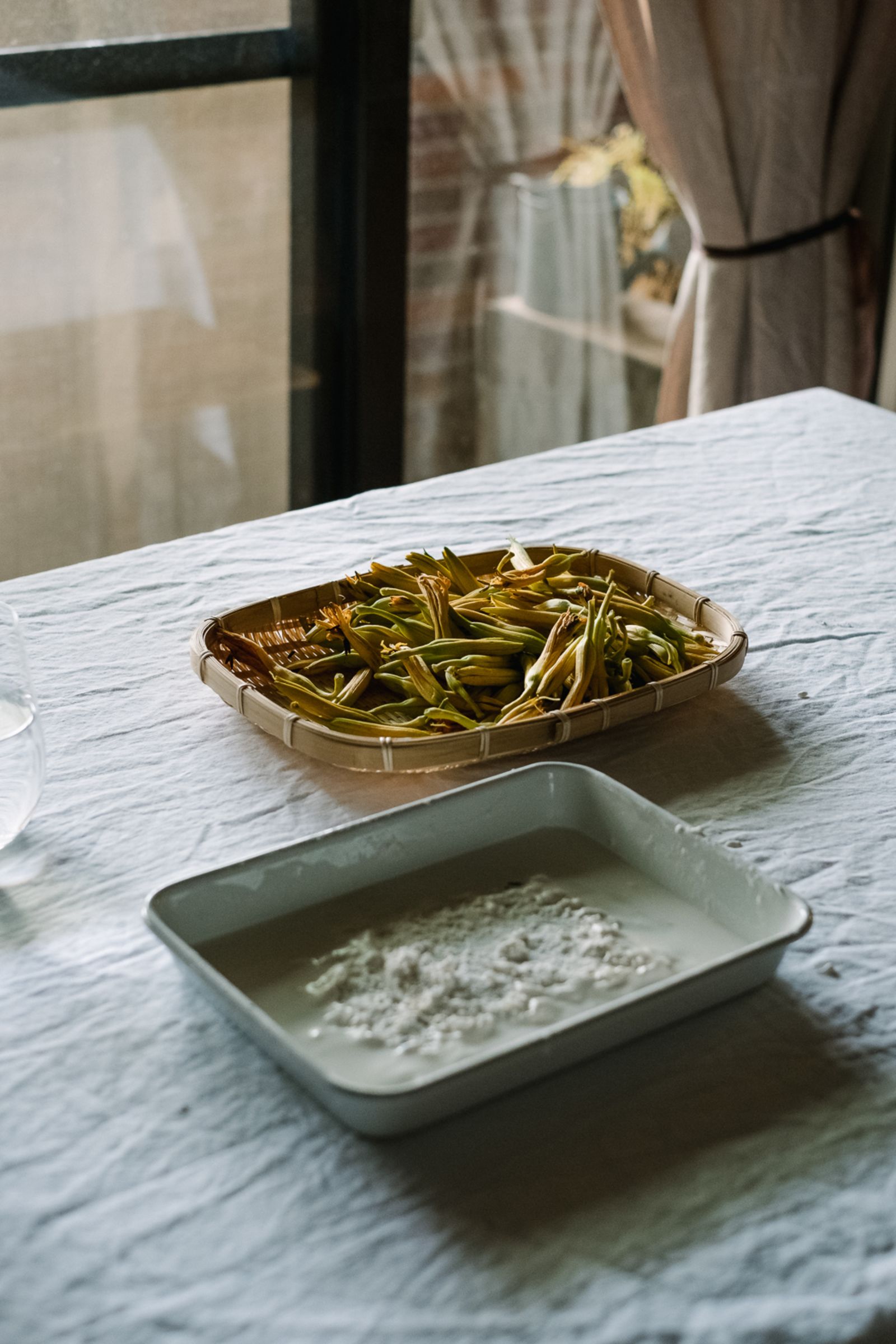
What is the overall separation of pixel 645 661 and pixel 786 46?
6.13 feet

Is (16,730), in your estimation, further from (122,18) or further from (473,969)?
(122,18)

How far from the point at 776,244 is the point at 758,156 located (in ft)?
0.52

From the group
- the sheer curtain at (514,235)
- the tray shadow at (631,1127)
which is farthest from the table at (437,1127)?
the sheer curtain at (514,235)

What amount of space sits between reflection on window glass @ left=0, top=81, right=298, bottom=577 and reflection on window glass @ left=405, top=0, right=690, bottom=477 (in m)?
0.29

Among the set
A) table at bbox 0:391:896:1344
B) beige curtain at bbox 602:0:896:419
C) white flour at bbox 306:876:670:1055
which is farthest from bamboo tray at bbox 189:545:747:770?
beige curtain at bbox 602:0:896:419

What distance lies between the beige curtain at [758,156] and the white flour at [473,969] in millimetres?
1999

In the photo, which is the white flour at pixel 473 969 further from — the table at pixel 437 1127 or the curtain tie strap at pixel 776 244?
the curtain tie strap at pixel 776 244

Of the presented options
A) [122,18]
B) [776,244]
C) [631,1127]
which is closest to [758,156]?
[776,244]

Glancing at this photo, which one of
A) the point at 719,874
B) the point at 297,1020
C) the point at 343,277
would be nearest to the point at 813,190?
the point at 343,277

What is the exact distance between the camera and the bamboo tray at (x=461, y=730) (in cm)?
101

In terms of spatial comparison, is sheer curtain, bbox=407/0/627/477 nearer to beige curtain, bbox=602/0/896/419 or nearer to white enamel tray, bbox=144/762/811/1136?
beige curtain, bbox=602/0/896/419

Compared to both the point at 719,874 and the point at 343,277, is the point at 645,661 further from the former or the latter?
the point at 343,277

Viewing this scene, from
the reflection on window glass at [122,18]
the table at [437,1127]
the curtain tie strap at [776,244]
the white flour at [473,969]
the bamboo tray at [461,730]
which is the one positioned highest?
the reflection on window glass at [122,18]

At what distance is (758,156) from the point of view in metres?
2.65
